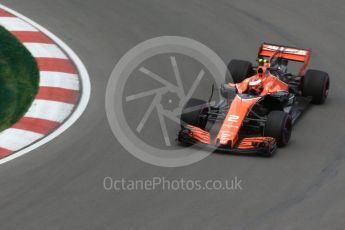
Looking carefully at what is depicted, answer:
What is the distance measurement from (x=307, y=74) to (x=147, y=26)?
13.5ft

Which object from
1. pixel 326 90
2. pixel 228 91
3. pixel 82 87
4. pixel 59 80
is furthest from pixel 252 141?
pixel 59 80

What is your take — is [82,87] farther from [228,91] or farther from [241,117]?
[241,117]

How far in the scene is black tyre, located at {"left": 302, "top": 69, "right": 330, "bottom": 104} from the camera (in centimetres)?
1315

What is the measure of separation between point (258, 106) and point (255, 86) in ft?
0.92

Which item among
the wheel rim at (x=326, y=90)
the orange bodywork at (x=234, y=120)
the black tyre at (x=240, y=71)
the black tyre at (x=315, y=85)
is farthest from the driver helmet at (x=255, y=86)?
the wheel rim at (x=326, y=90)

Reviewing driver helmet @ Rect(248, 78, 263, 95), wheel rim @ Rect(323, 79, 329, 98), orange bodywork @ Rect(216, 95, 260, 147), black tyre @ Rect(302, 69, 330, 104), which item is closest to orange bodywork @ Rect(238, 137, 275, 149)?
orange bodywork @ Rect(216, 95, 260, 147)

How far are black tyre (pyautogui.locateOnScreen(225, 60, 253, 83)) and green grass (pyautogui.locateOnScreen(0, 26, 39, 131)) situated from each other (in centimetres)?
298

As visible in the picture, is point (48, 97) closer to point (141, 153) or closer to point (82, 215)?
point (141, 153)

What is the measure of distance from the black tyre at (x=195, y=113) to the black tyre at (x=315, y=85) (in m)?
1.77

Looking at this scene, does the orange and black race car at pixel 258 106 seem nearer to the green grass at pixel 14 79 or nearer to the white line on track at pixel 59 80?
the white line on track at pixel 59 80

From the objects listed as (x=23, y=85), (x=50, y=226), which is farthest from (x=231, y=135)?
(x=23, y=85)

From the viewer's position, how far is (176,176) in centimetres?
1109

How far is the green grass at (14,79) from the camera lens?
42.4 ft

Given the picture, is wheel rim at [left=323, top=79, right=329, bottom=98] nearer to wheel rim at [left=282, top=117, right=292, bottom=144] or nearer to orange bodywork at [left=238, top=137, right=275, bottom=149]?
wheel rim at [left=282, top=117, right=292, bottom=144]
